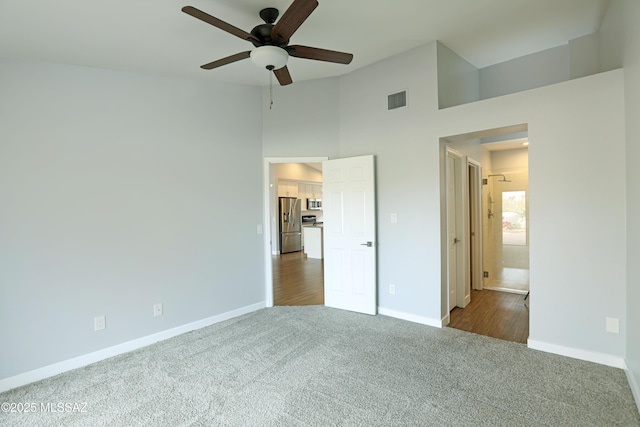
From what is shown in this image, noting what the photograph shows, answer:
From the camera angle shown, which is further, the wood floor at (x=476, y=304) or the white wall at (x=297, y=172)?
the white wall at (x=297, y=172)

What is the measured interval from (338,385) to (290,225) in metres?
7.58

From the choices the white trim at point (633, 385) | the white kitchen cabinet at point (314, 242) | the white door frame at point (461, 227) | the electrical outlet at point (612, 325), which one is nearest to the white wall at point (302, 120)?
the white door frame at point (461, 227)

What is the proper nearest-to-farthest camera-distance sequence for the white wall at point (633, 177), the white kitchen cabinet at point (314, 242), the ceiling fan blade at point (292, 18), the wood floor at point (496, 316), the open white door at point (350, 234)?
the ceiling fan blade at point (292, 18), the white wall at point (633, 177), the wood floor at point (496, 316), the open white door at point (350, 234), the white kitchen cabinet at point (314, 242)

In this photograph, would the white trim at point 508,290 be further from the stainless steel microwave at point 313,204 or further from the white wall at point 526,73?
the stainless steel microwave at point 313,204

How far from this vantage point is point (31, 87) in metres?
2.70

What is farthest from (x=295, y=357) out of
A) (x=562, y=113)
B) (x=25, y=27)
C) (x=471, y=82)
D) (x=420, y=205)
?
(x=471, y=82)

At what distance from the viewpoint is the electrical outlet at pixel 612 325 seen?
2553 mm

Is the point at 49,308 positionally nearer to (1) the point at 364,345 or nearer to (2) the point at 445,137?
(1) the point at 364,345

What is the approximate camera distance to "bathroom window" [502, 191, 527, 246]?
571 centimetres

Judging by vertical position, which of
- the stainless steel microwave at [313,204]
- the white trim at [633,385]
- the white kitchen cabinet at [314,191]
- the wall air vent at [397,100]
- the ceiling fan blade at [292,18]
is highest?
the wall air vent at [397,100]

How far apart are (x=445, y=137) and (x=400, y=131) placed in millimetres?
540

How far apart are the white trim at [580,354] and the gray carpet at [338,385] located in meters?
0.09

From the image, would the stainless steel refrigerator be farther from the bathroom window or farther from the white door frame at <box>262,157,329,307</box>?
the bathroom window

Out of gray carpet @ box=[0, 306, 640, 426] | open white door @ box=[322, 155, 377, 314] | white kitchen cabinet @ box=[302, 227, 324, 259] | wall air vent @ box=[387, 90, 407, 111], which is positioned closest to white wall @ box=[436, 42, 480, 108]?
wall air vent @ box=[387, 90, 407, 111]
